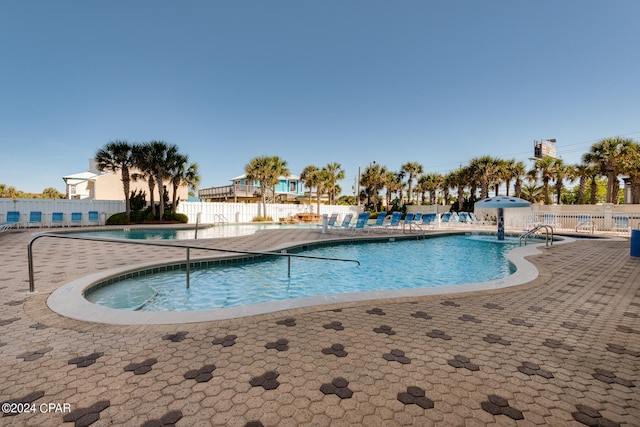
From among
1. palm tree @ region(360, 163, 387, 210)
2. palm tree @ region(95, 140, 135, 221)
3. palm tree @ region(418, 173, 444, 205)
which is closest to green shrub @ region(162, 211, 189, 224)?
palm tree @ region(95, 140, 135, 221)

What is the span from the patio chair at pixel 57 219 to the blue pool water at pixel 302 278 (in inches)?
703

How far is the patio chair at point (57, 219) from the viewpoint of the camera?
18.4 metres

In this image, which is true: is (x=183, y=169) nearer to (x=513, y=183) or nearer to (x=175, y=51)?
(x=175, y=51)

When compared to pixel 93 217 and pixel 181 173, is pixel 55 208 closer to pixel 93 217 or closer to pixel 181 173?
pixel 93 217

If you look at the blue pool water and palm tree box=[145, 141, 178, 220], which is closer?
the blue pool water

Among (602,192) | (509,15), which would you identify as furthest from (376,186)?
(602,192)

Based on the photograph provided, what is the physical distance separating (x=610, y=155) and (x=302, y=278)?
3413 cm

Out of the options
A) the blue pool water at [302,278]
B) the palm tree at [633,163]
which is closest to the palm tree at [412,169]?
the palm tree at [633,163]

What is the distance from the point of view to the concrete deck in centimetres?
177

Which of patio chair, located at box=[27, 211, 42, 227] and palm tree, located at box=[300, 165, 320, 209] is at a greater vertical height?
palm tree, located at box=[300, 165, 320, 209]

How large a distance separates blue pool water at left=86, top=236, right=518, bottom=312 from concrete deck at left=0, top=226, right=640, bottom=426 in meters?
1.71

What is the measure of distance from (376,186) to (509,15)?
30.9 meters

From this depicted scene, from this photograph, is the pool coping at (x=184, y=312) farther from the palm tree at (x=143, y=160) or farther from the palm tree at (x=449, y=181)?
the palm tree at (x=449, y=181)

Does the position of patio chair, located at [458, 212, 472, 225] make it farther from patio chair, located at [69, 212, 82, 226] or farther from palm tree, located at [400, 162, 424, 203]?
patio chair, located at [69, 212, 82, 226]
